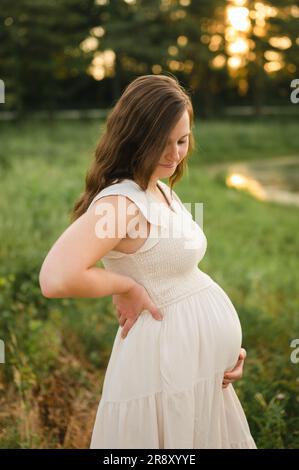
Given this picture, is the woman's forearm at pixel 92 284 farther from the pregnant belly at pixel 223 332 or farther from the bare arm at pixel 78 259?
the pregnant belly at pixel 223 332

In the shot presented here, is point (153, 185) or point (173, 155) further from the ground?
point (173, 155)

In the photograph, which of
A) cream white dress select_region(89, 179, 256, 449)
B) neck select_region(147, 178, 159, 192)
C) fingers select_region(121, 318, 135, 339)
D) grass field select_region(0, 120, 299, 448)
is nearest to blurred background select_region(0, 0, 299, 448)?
grass field select_region(0, 120, 299, 448)

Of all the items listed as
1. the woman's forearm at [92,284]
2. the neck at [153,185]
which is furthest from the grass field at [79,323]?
the woman's forearm at [92,284]

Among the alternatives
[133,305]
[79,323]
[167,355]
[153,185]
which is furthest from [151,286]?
[79,323]

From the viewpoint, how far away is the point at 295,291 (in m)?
6.23

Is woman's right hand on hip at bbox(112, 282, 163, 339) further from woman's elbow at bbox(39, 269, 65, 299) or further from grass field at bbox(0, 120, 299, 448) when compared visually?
grass field at bbox(0, 120, 299, 448)

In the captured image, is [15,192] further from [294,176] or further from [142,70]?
[142,70]

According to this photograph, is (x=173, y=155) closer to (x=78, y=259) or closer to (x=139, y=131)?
(x=139, y=131)

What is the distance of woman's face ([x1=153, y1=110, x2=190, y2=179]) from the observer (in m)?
1.82

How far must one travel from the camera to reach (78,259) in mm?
1659

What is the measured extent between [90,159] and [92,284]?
0.57 m

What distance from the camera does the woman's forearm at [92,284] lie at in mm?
Answer: 1672

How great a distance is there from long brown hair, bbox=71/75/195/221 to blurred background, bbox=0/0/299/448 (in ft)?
1.31

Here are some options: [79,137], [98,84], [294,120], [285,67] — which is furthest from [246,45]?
[79,137]
